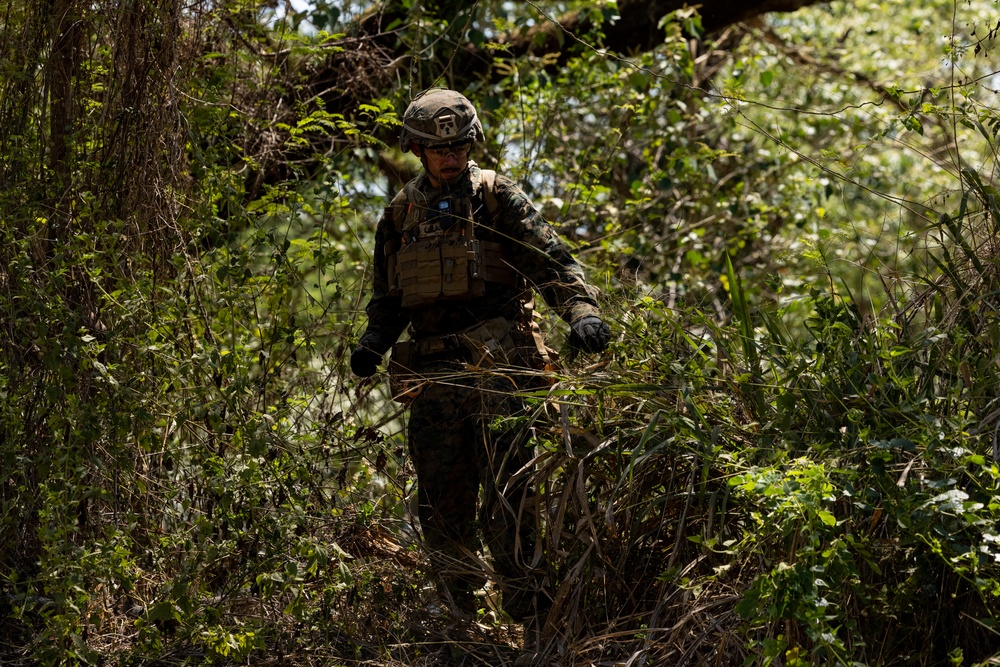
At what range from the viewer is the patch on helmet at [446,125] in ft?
13.9

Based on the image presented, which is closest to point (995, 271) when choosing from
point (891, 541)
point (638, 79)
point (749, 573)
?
point (891, 541)

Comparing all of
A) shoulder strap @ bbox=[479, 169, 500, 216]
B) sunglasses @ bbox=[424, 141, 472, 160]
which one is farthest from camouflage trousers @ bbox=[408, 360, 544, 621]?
sunglasses @ bbox=[424, 141, 472, 160]

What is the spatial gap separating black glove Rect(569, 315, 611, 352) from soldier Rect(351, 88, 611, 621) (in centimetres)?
2

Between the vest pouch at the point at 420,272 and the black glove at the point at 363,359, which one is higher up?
the vest pouch at the point at 420,272

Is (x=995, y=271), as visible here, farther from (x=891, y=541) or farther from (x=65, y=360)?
(x=65, y=360)

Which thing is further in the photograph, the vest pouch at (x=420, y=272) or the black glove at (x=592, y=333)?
the vest pouch at (x=420, y=272)

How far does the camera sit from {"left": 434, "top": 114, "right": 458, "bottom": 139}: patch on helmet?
4.24m

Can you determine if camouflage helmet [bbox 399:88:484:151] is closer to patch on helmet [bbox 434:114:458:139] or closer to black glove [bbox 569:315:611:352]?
patch on helmet [bbox 434:114:458:139]

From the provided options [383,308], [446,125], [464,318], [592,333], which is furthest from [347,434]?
[446,125]

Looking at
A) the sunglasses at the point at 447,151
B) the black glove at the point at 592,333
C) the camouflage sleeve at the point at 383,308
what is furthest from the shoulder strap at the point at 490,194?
the black glove at the point at 592,333

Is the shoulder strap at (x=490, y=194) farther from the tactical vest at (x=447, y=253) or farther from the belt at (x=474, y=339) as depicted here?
the belt at (x=474, y=339)

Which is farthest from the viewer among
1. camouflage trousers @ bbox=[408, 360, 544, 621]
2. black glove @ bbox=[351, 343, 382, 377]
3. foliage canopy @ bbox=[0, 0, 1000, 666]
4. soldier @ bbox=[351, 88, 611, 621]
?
black glove @ bbox=[351, 343, 382, 377]

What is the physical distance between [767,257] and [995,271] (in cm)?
510

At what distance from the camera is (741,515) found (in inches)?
142
